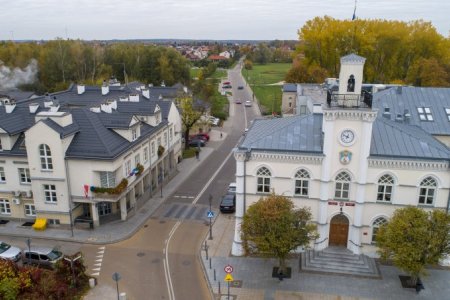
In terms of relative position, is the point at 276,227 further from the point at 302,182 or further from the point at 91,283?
the point at 91,283

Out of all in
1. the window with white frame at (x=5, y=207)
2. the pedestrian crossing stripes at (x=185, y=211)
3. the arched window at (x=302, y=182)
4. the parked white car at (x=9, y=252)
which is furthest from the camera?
the pedestrian crossing stripes at (x=185, y=211)

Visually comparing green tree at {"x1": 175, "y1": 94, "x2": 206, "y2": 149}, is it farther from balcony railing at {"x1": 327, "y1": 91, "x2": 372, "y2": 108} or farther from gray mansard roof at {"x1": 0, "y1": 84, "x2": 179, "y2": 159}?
balcony railing at {"x1": 327, "y1": 91, "x2": 372, "y2": 108}

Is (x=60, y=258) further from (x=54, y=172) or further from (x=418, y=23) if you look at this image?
(x=418, y=23)

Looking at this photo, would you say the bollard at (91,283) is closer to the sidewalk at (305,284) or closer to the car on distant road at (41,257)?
the car on distant road at (41,257)

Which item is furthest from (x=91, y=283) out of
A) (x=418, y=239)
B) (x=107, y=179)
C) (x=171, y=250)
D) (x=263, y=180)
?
(x=418, y=239)

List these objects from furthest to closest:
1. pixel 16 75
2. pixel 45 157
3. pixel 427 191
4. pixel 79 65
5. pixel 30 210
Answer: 1. pixel 79 65
2. pixel 16 75
3. pixel 30 210
4. pixel 45 157
5. pixel 427 191

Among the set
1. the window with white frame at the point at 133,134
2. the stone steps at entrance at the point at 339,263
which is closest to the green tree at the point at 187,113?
the window with white frame at the point at 133,134
